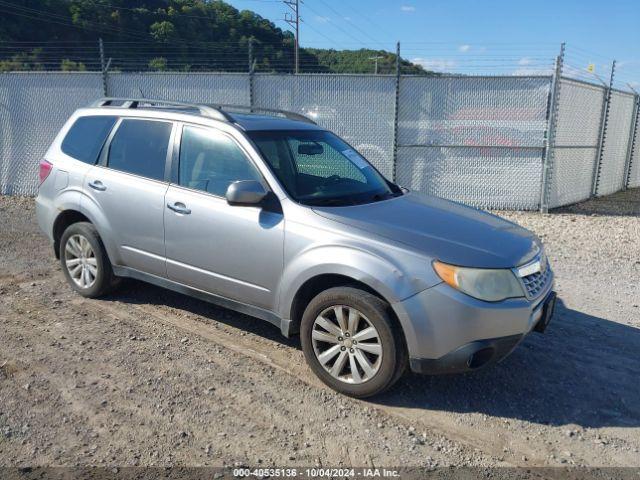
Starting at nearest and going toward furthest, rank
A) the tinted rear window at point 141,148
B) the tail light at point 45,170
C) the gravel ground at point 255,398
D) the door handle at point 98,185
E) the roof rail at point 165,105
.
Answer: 1. the gravel ground at point 255,398
2. the roof rail at point 165,105
3. the tinted rear window at point 141,148
4. the door handle at point 98,185
5. the tail light at point 45,170

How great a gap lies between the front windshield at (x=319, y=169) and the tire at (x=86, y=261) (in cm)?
191

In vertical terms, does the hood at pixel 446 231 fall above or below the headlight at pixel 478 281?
above

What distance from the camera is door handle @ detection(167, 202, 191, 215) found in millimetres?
4443

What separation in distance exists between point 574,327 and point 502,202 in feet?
17.4

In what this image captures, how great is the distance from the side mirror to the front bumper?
124cm

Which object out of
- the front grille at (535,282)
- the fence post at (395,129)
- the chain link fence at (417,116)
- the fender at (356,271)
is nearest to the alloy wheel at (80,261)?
the fender at (356,271)

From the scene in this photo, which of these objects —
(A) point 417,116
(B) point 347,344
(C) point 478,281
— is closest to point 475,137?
(A) point 417,116

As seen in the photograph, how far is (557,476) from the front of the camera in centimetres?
306

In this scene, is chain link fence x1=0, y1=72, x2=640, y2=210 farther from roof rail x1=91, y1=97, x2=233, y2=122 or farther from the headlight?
the headlight

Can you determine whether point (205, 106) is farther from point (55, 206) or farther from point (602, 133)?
point (602, 133)

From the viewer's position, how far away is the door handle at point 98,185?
16.5 feet

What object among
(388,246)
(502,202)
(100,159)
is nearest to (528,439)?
(388,246)

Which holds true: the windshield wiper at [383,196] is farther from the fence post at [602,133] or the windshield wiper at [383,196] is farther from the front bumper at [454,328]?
the fence post at [602,133]

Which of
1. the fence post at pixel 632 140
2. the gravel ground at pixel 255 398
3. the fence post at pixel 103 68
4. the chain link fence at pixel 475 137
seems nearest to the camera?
the gravel ground at pixel 255 398
